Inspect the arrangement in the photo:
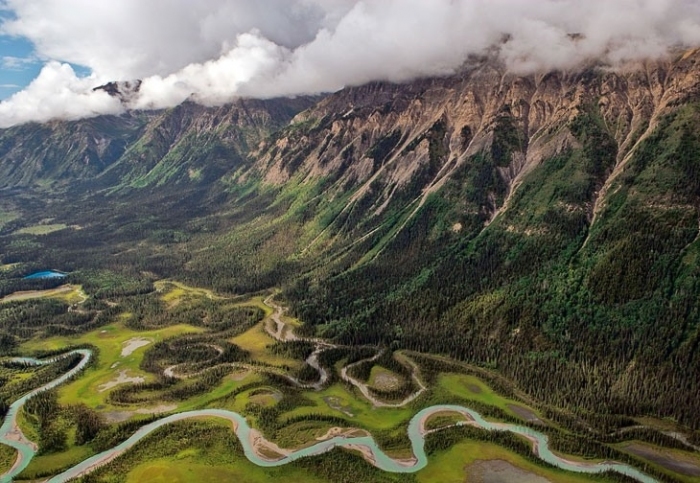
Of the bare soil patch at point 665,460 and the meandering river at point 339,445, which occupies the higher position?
the bare soil patch at point 665,460

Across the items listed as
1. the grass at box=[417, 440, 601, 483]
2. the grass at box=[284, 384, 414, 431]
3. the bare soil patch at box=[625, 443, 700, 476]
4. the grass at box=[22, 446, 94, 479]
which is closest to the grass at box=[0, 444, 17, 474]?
the grass at box=[22, 446, 94, 479]

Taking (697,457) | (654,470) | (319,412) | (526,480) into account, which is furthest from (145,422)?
(697,457)

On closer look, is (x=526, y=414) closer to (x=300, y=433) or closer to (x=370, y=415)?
(x=370, y=415)

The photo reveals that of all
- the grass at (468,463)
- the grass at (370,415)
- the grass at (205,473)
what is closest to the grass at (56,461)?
the grass at (205,473)

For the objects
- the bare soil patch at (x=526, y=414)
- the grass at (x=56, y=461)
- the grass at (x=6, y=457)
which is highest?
the bare soil patch at (x=526, y=414)

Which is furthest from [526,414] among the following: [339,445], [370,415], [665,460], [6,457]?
[6,457]

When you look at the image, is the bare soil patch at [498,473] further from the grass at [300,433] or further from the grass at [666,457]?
the grass at [300,433]

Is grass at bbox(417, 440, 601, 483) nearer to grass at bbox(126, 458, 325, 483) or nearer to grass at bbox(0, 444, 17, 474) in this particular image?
grass at bbox(126, 458, 325, 483)
